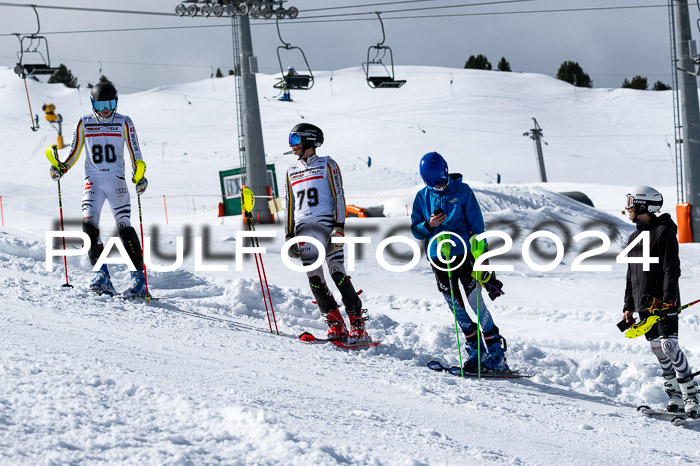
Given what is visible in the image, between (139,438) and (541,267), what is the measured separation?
1077 centimetres

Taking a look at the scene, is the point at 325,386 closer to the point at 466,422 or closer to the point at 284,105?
the point at 466,422

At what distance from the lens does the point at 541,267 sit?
13461mm

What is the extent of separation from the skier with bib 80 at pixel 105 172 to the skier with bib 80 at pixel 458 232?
2890 mm

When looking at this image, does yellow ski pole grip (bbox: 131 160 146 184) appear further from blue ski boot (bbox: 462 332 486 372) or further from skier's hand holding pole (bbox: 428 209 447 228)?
blue ski boot (bbox: 462 332 486 372)

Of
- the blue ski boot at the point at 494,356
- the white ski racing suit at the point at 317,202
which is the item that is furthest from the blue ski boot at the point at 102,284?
the blue ski boot at the point at 494,356

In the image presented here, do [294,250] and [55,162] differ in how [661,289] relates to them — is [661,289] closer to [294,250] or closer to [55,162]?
[294,250]

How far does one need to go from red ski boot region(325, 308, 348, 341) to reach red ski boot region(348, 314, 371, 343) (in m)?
0.07

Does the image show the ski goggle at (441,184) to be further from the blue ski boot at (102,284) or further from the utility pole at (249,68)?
the utility pole at (249,68)

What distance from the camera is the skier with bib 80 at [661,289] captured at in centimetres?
536

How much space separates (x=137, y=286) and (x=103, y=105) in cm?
Answer: 176

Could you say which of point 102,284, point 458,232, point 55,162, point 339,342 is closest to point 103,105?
point 55,162

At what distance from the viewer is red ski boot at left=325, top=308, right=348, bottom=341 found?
271 inches

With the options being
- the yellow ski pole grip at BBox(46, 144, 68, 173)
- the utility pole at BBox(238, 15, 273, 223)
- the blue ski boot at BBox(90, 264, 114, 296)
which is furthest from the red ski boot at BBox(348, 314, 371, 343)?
the utility pole at BBox(238, 15, 273, 223)

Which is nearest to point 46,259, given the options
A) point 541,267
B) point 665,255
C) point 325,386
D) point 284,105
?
point 325,386
